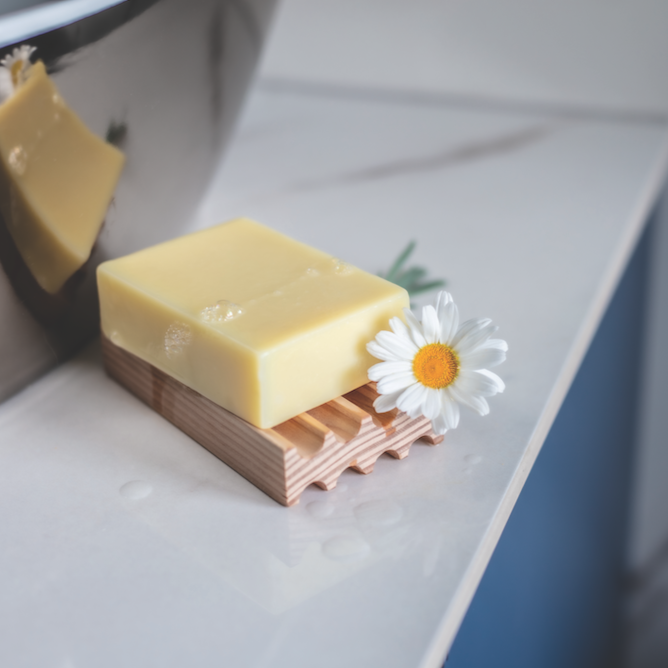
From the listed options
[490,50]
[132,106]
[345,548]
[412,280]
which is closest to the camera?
[345,548]

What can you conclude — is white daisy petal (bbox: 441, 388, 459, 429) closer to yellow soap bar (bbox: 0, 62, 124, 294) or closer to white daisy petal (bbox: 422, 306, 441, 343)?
white daisy petal (bbox: 422, 306, 441, 343)

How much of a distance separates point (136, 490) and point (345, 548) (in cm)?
13

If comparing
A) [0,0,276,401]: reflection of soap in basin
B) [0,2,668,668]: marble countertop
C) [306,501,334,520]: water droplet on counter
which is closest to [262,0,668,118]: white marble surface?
[0,2,668,668]: marble countertop

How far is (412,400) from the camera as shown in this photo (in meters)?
0.43

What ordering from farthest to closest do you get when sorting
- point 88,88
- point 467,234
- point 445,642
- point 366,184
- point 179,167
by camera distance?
point 366,184, point 467,234, point 179,167, point 88,88, point 445,642

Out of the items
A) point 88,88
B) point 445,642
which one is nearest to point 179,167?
point 88,88

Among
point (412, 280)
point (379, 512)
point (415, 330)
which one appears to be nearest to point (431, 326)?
point (415, 330)

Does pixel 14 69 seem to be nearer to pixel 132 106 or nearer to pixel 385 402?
pixel 132 106

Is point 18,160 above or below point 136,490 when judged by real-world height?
above

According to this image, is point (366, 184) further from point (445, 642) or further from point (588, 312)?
point (445, 642)

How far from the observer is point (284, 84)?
4.15 ft

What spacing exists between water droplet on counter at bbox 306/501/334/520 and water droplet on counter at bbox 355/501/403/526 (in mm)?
16

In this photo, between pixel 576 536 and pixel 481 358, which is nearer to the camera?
pixel 481 358

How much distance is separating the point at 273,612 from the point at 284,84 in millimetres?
1047
